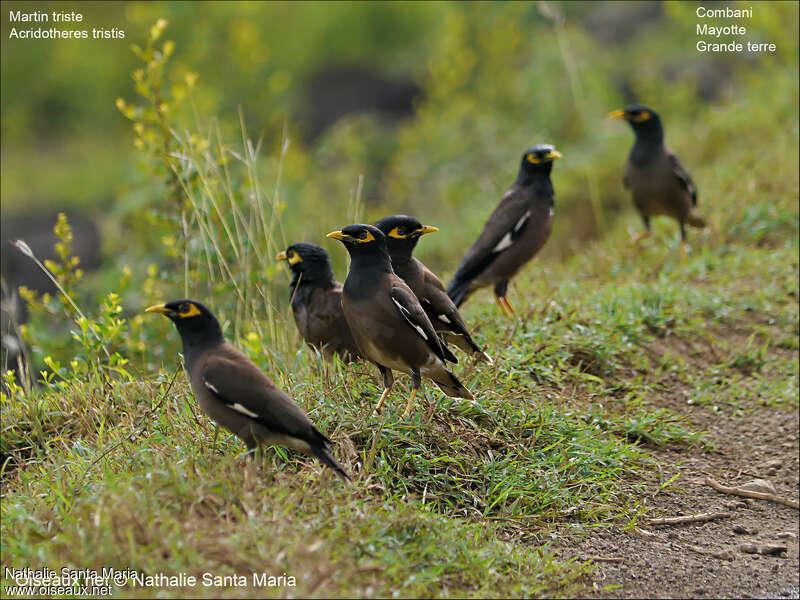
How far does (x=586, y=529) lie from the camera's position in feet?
13.7

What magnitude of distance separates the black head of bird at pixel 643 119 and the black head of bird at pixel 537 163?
6.05 feet

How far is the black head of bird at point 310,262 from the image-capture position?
5383 millimetres

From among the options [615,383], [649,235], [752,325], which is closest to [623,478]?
[615,383]

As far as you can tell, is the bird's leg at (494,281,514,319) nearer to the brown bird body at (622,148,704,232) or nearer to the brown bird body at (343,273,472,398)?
the brown bird body at (343,273,472,398)

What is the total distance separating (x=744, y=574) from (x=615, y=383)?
1815mm

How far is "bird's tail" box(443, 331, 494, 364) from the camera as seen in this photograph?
4.93 meters

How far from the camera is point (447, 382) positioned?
4.42m

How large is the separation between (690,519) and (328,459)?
198 centimetres

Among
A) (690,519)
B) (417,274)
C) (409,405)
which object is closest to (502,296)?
(417,274)

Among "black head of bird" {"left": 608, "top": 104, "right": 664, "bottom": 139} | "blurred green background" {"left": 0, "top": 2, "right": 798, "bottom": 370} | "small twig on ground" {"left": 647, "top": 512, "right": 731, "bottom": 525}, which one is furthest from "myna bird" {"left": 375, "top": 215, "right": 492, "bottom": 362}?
"black head of bird" {"left": 608, "top": 104, "right": 664, "bottom": 139}

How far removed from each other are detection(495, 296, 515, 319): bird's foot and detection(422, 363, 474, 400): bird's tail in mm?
1711

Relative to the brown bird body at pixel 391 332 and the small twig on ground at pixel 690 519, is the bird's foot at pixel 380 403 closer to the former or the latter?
the brown bird body at pixel 391 332

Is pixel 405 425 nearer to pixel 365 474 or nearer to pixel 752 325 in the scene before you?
pixel 365 474

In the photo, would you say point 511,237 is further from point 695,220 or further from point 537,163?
point 695,220
